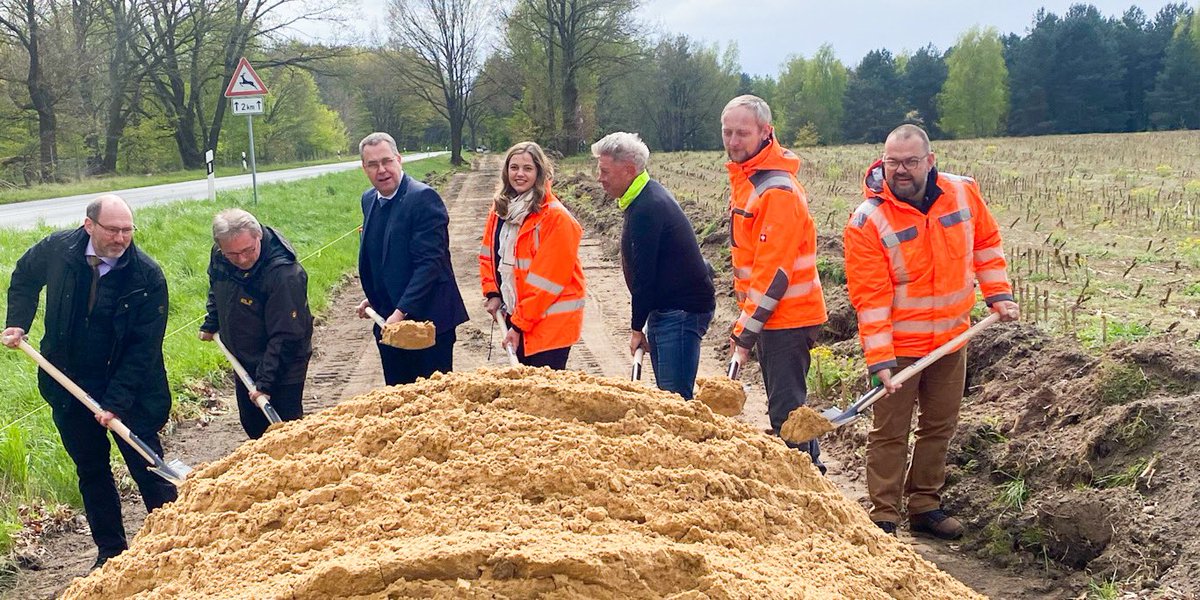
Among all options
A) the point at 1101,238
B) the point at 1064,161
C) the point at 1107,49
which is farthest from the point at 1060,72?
the point at 1101,238

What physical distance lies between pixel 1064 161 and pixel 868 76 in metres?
39.2

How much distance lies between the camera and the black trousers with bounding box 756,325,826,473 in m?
4.28

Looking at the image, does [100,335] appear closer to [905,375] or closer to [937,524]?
[905,375]

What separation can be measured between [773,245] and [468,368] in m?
4.09

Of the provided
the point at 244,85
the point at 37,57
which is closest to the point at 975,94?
the point at 37,57

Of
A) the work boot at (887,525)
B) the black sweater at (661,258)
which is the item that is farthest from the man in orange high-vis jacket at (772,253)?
the work boot at (887,525)

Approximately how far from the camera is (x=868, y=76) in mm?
68875

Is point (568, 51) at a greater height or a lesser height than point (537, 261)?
greater

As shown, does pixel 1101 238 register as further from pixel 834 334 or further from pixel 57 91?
pixel 57 91

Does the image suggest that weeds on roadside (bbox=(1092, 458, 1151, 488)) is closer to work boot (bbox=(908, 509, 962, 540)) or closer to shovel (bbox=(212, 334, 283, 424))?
work boot (bbox=(908, 509, 962, 540))

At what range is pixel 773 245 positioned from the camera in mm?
4082

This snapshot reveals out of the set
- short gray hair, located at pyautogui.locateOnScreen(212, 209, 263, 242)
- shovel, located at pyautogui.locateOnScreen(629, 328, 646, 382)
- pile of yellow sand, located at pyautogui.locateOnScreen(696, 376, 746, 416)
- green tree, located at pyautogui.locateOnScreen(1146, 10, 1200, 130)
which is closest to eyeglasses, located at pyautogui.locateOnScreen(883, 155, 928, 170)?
pile of yellow sand, located at pyautogui.locateOnScreen(696, 376, 746, 416)

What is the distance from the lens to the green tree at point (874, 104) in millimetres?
65938

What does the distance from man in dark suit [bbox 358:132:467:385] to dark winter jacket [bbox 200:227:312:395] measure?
0.43m
